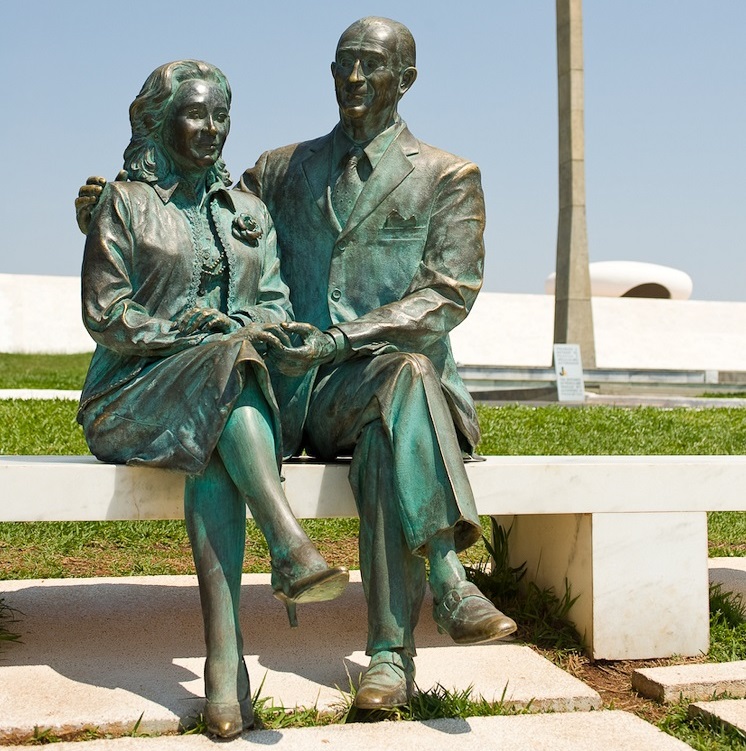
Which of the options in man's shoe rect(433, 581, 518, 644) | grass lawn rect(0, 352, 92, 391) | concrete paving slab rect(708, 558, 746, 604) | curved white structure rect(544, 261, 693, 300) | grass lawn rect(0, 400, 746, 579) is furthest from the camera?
curved white structure rect(544, 261, 693, 300)

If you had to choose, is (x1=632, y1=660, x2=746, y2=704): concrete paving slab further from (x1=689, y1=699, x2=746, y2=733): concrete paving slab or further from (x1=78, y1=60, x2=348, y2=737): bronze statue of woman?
(x1=78, y1=60, x2=348, y2=737): bronze statue of woman

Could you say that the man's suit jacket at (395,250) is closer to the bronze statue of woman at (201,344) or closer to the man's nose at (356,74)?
the bronze statue of woman at (201,344)

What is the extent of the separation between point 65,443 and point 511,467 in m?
3.84

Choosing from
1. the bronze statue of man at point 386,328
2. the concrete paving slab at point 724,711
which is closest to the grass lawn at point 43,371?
the bronze statue of man at point 386,328

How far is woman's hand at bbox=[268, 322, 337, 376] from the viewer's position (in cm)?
297

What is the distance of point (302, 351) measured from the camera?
2.97 m

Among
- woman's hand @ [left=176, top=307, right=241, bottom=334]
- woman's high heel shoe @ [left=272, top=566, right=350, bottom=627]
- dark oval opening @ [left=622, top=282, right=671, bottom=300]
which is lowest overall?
woman's high heel shoe @ [left=272, top=566, right=350, bottom=627]

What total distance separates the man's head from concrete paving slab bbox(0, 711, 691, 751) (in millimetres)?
1761

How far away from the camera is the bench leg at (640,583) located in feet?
11.3

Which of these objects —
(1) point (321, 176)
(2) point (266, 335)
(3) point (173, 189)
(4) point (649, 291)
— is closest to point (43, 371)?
(1) point (321, 176)

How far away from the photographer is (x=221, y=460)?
2.76 m

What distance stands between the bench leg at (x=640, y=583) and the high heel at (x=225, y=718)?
127 centimetres

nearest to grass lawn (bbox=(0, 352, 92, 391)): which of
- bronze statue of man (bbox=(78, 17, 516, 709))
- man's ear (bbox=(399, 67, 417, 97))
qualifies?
bronze statue of man (bbox=(78, 17, 516, 709))

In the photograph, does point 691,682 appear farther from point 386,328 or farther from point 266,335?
point 266,335
